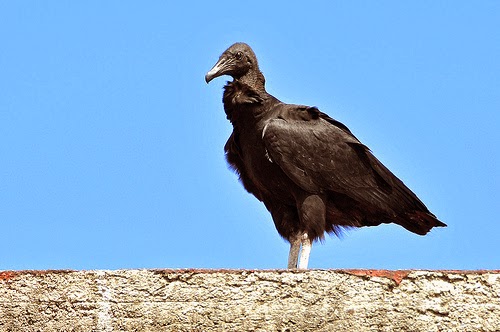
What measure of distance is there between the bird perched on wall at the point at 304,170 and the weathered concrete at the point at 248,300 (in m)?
2.07

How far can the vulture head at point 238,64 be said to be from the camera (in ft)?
21.7

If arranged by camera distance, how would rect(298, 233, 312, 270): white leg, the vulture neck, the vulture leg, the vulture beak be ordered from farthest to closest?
the vulture neck
the vulture beak
the vulture leg
rect(298, 233, 312, 270): white leg

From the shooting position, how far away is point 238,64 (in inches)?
262

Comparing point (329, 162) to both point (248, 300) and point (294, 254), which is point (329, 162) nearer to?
point (294, 254)

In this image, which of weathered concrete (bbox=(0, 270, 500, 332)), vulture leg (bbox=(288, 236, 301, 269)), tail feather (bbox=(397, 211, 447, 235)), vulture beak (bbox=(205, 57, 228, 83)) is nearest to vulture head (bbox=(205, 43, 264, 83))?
vulture beak (bbox=(205, 57, 228, 83))

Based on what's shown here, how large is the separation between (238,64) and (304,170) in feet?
3.23

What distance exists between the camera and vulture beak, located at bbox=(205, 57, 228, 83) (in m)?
6.49

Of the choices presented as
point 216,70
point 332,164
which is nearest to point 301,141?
point 332,164

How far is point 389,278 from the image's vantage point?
13.1 ft

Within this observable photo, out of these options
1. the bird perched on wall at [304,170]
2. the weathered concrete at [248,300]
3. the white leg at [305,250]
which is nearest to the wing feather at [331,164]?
the bird perched on wall at [304,170]

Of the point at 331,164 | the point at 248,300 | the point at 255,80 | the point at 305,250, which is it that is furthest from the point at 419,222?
the point at 248,300

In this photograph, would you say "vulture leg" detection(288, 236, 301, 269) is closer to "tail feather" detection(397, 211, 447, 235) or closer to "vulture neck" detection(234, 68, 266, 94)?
"tail feather" detection(397, 211, 447, 235)

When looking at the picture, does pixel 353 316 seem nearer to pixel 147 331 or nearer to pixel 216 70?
pixel 147 331

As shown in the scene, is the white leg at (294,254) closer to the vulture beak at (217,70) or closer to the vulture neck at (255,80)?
the vulture neck at (255,80)
